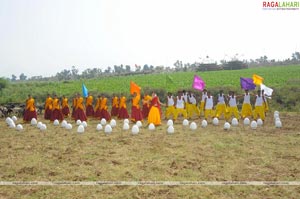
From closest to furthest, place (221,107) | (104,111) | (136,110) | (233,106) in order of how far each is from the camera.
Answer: (136,110), (233,106), (221,107), (104,111)

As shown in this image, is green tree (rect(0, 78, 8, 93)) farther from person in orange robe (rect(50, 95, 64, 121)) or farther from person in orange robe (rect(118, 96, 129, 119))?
person in orange robe (rect(118, 96, 129, 119))

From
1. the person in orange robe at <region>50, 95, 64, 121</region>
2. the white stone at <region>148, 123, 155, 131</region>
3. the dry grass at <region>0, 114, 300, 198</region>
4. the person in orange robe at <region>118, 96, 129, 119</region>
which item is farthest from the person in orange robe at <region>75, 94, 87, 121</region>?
the white stone at <region>148, 123, 155, 131</region>

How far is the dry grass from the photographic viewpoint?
6.17 metres

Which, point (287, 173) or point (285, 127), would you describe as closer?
point (287, 173)

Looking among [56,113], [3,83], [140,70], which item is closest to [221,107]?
[56,113]

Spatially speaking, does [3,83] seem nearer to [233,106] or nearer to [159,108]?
[159,108]

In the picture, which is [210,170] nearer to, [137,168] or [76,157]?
[137,168]

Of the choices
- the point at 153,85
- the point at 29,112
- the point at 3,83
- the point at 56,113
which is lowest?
the point at 56,113

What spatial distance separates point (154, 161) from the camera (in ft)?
26.6

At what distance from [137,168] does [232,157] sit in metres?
2.34

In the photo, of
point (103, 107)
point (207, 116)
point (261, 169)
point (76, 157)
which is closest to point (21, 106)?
point (103, 107)

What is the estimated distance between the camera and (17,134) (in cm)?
1241

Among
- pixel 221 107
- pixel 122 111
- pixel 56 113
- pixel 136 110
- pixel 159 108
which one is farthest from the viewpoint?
pixel 122 111

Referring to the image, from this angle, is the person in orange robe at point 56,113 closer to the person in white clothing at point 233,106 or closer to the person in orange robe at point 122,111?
the person in orange robe at point 122,111
